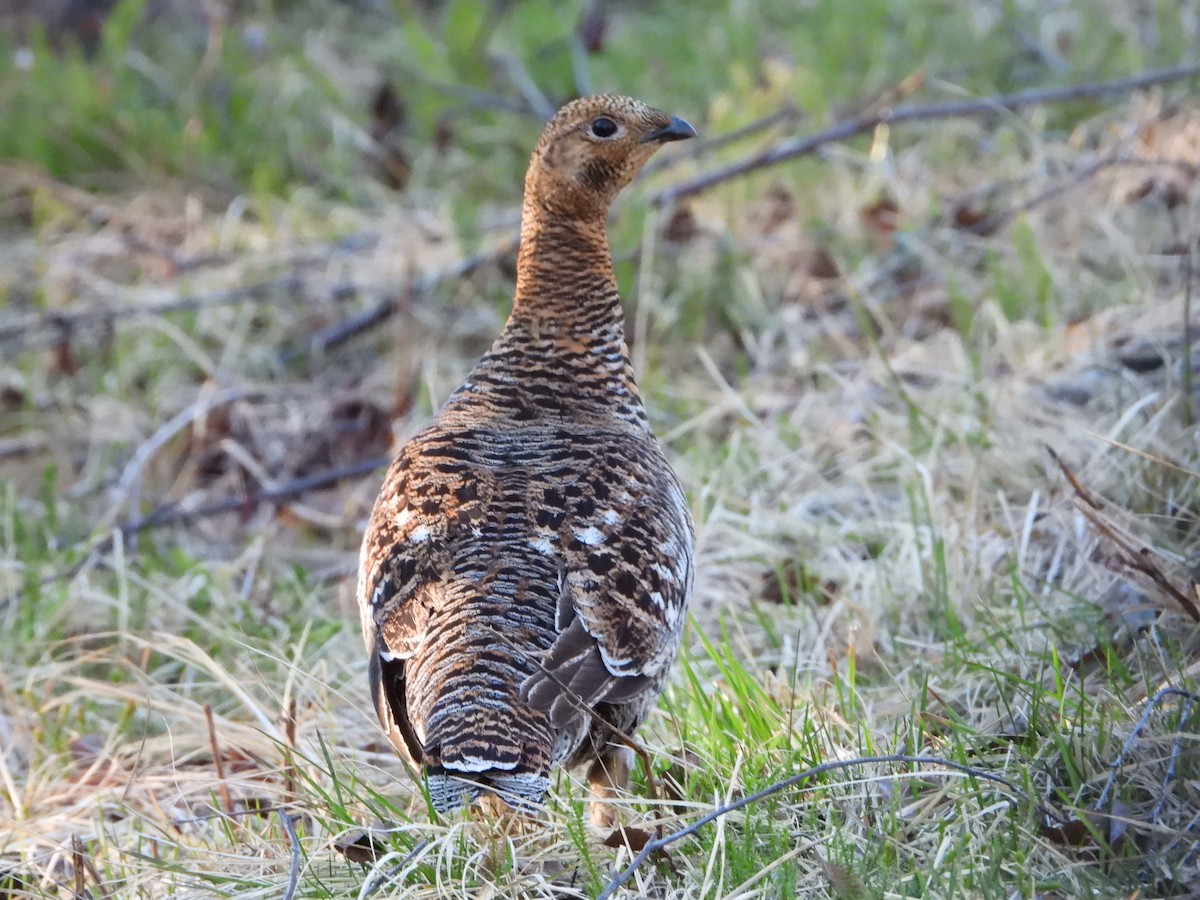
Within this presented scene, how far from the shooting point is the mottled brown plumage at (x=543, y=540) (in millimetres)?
2795

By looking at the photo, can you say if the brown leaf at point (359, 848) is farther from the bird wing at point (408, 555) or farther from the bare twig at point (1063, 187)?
the bare twig at point (1063, 187)

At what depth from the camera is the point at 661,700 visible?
3.69 meters

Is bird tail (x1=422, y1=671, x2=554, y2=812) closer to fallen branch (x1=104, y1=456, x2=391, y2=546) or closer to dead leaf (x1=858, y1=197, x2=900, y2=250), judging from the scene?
fallen branch (x1=104, y1=456, x2=391, y2=546)

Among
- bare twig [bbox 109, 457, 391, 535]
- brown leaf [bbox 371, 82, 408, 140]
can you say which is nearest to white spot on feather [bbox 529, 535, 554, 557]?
bare twig [bbox 109, 457, 391, 535]

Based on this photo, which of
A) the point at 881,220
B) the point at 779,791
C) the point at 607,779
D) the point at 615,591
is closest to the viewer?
the point at 779,791

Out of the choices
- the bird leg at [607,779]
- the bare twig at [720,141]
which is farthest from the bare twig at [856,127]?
the bird leg at [607,779]

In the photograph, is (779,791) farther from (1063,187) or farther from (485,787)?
(1063,187)

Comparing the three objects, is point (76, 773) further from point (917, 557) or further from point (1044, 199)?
point (1044, 199)

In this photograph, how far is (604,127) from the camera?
151 inches

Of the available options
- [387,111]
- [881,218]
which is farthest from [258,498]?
[387,111]

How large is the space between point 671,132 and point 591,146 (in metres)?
0.22

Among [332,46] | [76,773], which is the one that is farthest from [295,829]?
[332,46]

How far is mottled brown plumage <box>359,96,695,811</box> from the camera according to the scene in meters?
2.79

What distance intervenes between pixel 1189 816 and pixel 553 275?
6.71ft
